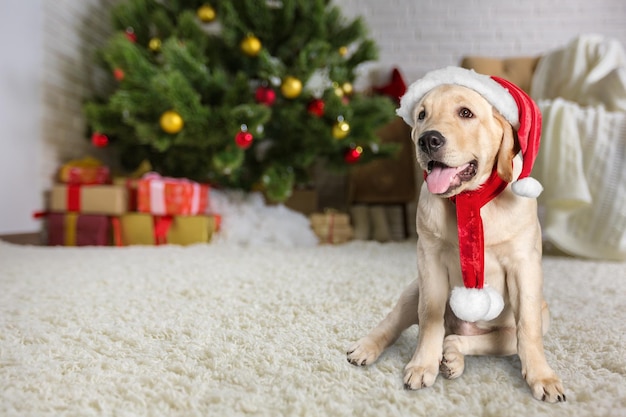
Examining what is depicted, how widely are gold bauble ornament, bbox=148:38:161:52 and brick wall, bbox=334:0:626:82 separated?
125cm

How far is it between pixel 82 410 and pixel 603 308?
1026mm

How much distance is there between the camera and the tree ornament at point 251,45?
2049 mm

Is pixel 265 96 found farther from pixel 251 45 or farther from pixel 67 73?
pixel 67 73

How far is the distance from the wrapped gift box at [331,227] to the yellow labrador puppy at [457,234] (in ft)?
5.21

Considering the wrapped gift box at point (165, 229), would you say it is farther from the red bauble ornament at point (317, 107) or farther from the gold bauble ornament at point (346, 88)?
the gold bauble ornament at point (346, 88)

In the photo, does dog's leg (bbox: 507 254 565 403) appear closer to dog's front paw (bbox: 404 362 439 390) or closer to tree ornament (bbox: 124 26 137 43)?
dog's front paw (bbox: 404 362 439 390)

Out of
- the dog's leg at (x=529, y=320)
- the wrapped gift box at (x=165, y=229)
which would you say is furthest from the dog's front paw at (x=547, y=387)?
the wrapped gift box at (x=165, y=229)

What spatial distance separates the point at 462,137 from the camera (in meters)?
0.61

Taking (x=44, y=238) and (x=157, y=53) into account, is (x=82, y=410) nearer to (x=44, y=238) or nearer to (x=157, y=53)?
(x=44, y=238)

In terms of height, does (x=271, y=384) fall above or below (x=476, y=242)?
below

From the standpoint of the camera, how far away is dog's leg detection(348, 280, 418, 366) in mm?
705

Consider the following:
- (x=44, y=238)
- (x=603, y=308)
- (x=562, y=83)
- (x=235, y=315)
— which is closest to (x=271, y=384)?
(x=235, y=315)

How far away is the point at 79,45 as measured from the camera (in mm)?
2445

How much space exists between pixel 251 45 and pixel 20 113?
997 millimetres
